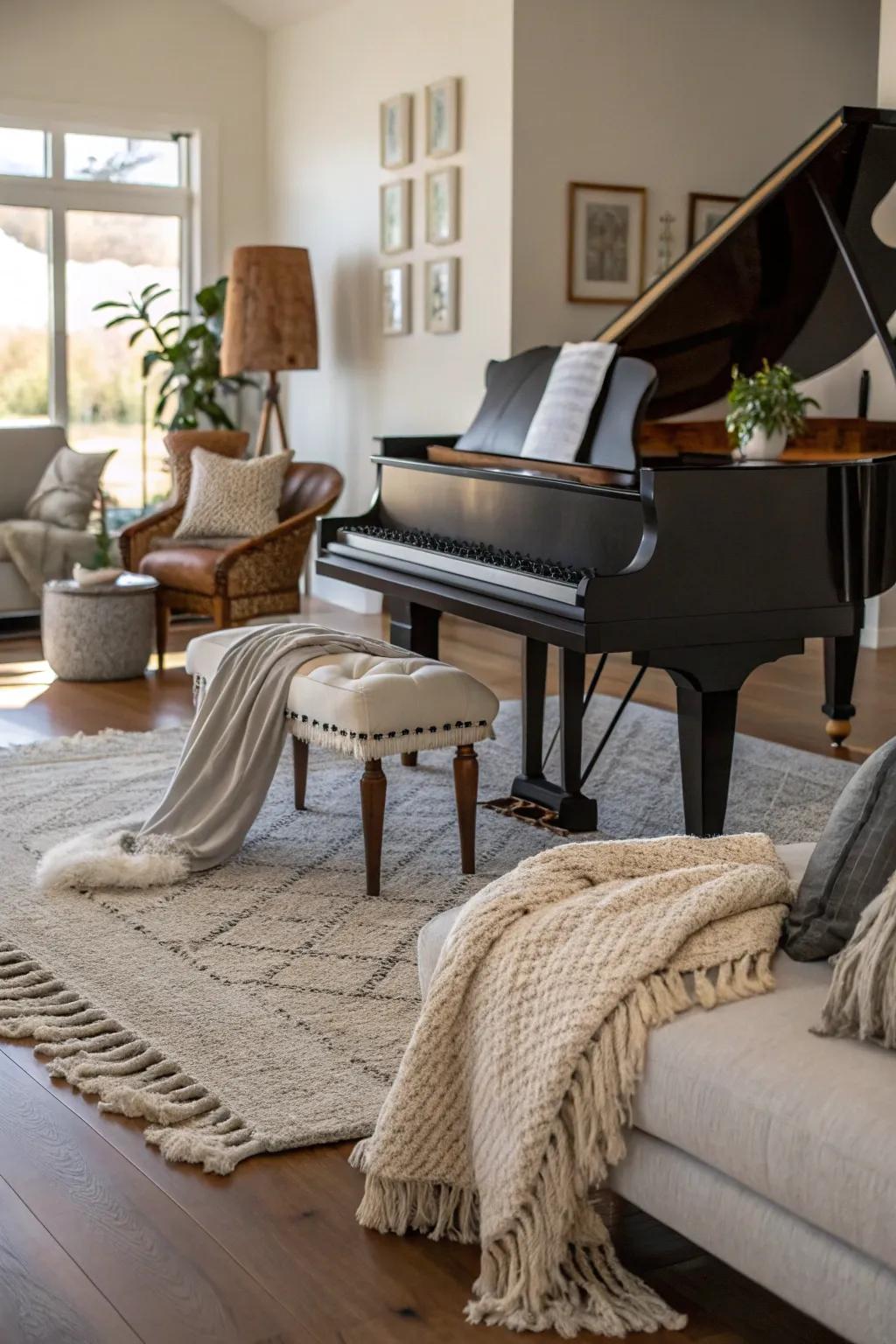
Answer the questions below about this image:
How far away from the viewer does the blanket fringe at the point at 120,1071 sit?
2498 mm

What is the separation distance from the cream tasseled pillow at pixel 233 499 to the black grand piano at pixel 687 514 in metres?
2.09

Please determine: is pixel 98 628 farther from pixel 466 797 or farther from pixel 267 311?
pixel 466 797

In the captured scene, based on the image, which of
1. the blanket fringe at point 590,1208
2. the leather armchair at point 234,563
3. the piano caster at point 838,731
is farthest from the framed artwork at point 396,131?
the blanket fringe at point 590,1208

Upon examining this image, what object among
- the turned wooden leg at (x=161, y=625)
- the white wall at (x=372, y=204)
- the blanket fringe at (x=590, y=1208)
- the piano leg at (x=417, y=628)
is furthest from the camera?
the white wall at (x=372, y=204)

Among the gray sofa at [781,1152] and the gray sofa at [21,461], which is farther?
the gray sofa at [21,461]

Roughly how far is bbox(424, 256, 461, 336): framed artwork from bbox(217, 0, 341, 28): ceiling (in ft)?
5.97

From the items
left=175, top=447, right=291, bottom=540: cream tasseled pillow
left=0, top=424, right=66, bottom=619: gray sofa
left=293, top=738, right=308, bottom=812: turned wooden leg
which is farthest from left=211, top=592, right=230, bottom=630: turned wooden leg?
left=293, top=738, right=308, bottom=812: turned wooden leg

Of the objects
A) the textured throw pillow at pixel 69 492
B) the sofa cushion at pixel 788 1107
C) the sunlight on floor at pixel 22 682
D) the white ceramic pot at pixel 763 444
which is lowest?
the sunlight on floor at pixel 22 682

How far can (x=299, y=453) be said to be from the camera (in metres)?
9.45

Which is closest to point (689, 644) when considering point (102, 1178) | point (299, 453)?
point (102, 1178)

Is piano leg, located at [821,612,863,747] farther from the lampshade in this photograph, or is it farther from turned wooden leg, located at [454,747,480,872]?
the lampshade

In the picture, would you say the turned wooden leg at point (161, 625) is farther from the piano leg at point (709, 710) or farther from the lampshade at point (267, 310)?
the piano leg at point (709, 710)

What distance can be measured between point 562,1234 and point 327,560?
3223 mm

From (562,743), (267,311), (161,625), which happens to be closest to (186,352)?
(267,311)
